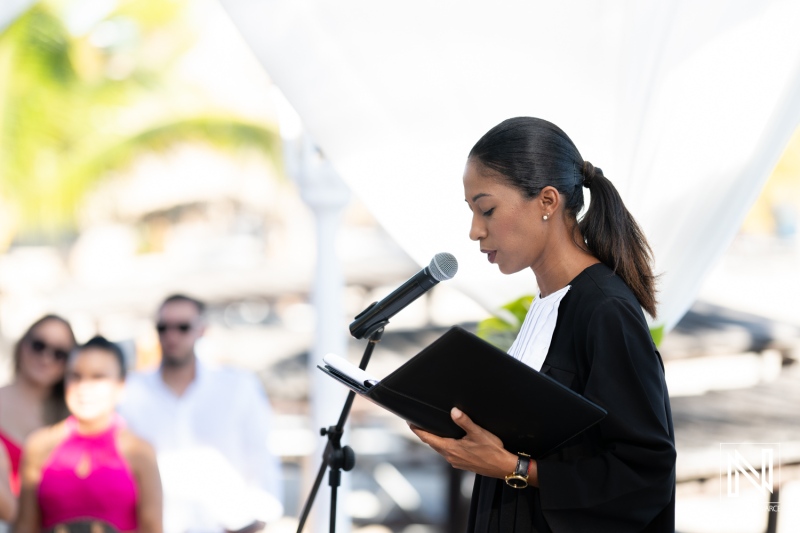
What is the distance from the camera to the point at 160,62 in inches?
655

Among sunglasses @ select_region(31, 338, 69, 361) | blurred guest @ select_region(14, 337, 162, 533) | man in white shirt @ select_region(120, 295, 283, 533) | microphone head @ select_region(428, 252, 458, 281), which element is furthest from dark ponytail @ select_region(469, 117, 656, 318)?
sunglasses @ select_region(31, 338, 69, 361)

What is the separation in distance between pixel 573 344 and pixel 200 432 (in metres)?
2.44

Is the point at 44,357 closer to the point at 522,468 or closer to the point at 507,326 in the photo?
the point at 507,326

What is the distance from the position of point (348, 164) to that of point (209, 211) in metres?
20.6

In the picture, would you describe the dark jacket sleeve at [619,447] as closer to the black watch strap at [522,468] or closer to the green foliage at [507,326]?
the black watch strap at [522,468]

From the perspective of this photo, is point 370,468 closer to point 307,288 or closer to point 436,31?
point 307,288

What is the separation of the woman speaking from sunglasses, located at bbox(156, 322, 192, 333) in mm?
2271

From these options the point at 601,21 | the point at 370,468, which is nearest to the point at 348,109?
the point at 601,21

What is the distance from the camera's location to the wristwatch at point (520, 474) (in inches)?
65.8

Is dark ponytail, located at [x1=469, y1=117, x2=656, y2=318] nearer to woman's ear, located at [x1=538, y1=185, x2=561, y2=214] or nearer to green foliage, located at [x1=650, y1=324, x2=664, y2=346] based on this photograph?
woman's ear, located at [x1=538, y1=185, x2=561, y2=214]

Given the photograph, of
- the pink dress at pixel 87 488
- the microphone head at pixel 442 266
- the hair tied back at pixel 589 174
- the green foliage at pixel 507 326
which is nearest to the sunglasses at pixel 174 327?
the pink dress at pixel 87 488

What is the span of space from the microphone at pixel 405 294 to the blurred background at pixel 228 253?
2998 millimetres

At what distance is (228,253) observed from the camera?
74.0 ft

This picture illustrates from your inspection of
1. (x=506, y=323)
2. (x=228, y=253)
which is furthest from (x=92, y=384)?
(x=228, y=253)
